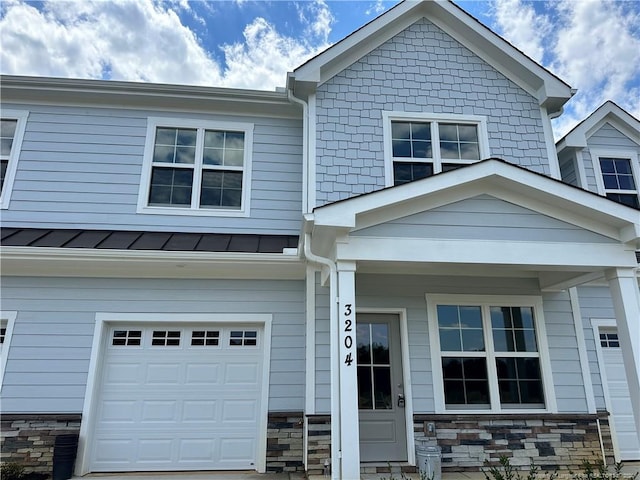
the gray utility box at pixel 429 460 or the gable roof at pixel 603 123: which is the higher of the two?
the gable roof at pixel 603 123

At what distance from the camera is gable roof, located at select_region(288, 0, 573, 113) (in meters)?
6.24

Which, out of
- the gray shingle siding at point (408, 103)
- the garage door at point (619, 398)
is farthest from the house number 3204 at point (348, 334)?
the garage door at point (619, 398)

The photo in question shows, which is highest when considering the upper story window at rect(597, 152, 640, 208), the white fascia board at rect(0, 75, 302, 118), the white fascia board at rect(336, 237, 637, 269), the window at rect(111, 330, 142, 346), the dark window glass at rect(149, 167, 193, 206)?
the white fascia board at rect(0, 75, 302, 118)

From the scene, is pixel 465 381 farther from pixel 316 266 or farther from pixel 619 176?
pixel 619 176

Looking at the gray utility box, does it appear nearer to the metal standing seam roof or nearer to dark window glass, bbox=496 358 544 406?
dark window glass, bbox=496 358 544 406

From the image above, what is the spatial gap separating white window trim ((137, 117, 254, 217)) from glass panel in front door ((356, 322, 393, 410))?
2794 millimetres

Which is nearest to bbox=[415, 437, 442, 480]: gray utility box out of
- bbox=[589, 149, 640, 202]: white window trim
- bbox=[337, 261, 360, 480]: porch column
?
bbox=[337, 261, 360, 480]: porch column

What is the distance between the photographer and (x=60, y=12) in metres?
7.89

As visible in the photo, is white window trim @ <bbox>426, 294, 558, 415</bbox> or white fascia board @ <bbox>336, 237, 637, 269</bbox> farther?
white window trim @ <bbox>426, 294, 558, 415</bbox>

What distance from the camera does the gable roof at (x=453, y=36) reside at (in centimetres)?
624

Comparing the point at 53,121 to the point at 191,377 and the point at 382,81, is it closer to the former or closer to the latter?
the point at 191,377

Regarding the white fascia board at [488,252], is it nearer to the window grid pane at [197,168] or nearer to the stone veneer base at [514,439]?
the stone veneer base at [514,439]

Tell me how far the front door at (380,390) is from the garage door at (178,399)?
1512mm

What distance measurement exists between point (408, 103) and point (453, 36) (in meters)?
1.74
